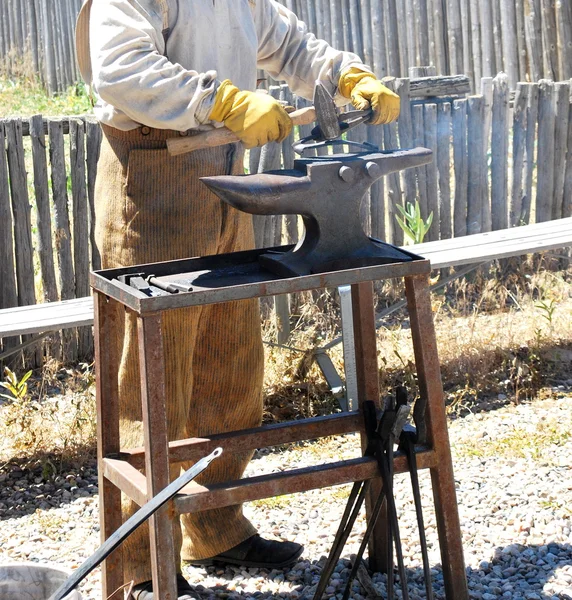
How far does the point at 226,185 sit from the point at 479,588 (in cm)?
165

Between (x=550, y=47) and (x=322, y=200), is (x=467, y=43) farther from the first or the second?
(x=322, y=200)

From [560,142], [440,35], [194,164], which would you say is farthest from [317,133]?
[440,35]

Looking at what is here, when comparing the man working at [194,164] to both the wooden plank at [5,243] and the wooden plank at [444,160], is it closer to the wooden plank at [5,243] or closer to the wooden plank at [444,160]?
the wooden plank at [5,243]

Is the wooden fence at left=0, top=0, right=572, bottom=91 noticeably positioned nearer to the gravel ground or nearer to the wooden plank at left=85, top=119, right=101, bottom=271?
the wooden plank at left=85, top=119, right=101, bottom=271

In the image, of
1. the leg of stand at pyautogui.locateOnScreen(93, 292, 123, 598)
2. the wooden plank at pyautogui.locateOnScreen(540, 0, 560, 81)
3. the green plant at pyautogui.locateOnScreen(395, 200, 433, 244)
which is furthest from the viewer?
the wooden plank at pyautogui.locateOnScreen(540, 0, 560, 81)

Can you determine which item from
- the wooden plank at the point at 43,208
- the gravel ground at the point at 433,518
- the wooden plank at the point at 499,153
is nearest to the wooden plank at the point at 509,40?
the wooden plank at the point at 499,153

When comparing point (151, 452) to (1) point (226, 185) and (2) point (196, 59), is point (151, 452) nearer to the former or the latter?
(1) point (226, 185)

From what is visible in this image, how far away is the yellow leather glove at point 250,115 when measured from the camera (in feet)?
9.00

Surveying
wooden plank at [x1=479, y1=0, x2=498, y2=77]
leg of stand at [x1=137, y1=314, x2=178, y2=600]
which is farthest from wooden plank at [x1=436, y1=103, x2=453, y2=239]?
leg of stand at [x1=137, y1=314, x2=178, y2=600]

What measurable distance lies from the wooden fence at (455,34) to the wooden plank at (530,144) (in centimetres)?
222

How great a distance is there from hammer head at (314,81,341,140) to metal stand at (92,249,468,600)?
462mm

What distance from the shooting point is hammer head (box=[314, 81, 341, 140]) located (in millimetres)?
2820

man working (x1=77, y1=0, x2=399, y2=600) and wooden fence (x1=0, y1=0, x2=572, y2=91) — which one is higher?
wooden fence (x1=0, y1=0, x2=572, y2=91)

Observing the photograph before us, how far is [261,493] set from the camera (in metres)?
2.72
